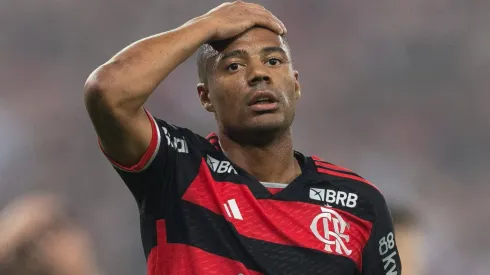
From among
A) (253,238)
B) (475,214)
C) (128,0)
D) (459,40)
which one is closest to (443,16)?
(459,40)

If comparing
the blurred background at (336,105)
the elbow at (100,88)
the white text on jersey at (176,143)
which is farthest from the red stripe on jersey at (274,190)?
the blurred background at (336,105)

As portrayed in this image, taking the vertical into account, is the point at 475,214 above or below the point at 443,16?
below

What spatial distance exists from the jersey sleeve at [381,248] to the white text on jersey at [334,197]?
0.09 metres

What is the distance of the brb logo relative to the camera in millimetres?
2438

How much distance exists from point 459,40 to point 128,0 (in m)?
2.63

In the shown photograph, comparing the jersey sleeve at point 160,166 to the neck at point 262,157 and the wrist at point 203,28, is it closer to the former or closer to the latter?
the neck at point 262,157

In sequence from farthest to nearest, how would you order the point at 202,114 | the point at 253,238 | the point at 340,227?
the point at 202,114
the point at 340,227
the point at 253,238

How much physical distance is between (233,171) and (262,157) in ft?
0.52

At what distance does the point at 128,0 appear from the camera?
5648 millimetres

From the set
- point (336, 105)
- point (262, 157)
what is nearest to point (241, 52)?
point (262, 157)

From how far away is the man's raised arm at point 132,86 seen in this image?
2.10 metres

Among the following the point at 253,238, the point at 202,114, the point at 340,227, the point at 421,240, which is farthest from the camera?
the point at 202,114

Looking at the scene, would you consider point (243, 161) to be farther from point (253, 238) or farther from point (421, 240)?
point (421, 240)

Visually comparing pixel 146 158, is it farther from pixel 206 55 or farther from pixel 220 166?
pixel 206 55
